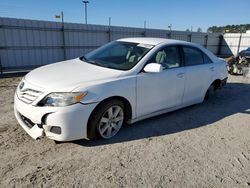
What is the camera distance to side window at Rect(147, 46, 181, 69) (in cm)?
405

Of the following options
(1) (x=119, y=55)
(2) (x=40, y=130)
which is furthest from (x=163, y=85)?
(2) (x=40, y=130)

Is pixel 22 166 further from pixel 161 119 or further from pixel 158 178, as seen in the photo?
pixel 161 119

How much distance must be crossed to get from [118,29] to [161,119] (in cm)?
951

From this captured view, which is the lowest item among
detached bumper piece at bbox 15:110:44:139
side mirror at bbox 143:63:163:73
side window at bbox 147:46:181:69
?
detached bumper piece at bbox 15:110:44:139

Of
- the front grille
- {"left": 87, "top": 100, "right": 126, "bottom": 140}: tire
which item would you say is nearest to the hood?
the front grille

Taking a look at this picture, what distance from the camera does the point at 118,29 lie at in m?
12.9

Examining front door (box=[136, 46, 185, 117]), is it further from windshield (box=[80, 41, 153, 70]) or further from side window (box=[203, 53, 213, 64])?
side window (box=[203, 53, 213, 64])

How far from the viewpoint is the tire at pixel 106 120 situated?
3.20 metres

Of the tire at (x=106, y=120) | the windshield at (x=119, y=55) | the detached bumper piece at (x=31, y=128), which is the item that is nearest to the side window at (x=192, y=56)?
the windshield at (x=119, y=55)

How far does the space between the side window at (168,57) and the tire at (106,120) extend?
1.08 metres

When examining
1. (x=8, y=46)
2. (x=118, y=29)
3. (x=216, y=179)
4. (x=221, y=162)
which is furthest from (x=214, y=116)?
(x=118, y=29)

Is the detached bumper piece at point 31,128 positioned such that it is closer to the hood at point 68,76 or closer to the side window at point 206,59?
the hood at point 68,76

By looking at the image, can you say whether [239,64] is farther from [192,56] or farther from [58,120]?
[58,120]

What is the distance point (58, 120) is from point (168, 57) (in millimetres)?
2454
